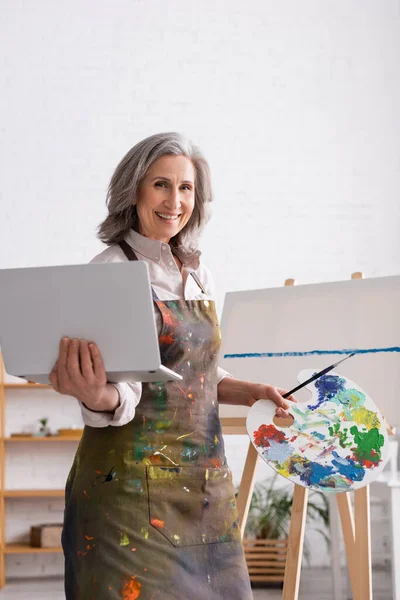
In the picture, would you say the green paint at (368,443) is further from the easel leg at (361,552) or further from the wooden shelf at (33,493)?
the wooden shelf at (33,493)

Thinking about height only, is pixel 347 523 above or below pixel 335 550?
above

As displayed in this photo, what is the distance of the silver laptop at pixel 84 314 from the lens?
134cm

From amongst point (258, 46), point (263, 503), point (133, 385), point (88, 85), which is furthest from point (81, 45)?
point (133, 385)

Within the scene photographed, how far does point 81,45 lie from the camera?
17.4 ft

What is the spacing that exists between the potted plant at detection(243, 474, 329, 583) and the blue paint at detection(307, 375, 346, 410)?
242cm

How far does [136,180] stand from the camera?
1.71m

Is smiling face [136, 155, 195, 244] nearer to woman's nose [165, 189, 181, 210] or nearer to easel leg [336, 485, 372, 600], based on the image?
woman's nose [165, 189, 181, 210]

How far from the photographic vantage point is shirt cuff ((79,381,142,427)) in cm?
147

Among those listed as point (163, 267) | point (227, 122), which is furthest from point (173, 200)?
point (227, 122)

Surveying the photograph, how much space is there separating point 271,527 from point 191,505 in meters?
3.25

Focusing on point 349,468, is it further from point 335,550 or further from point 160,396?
point 335,550

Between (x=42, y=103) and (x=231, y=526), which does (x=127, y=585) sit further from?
(x=42, y=103)

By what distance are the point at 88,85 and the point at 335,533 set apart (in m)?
3.09

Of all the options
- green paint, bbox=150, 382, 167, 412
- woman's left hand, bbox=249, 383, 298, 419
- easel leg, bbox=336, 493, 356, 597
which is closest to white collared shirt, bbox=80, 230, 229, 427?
green paint, bbox=150, 382, 167, 412
